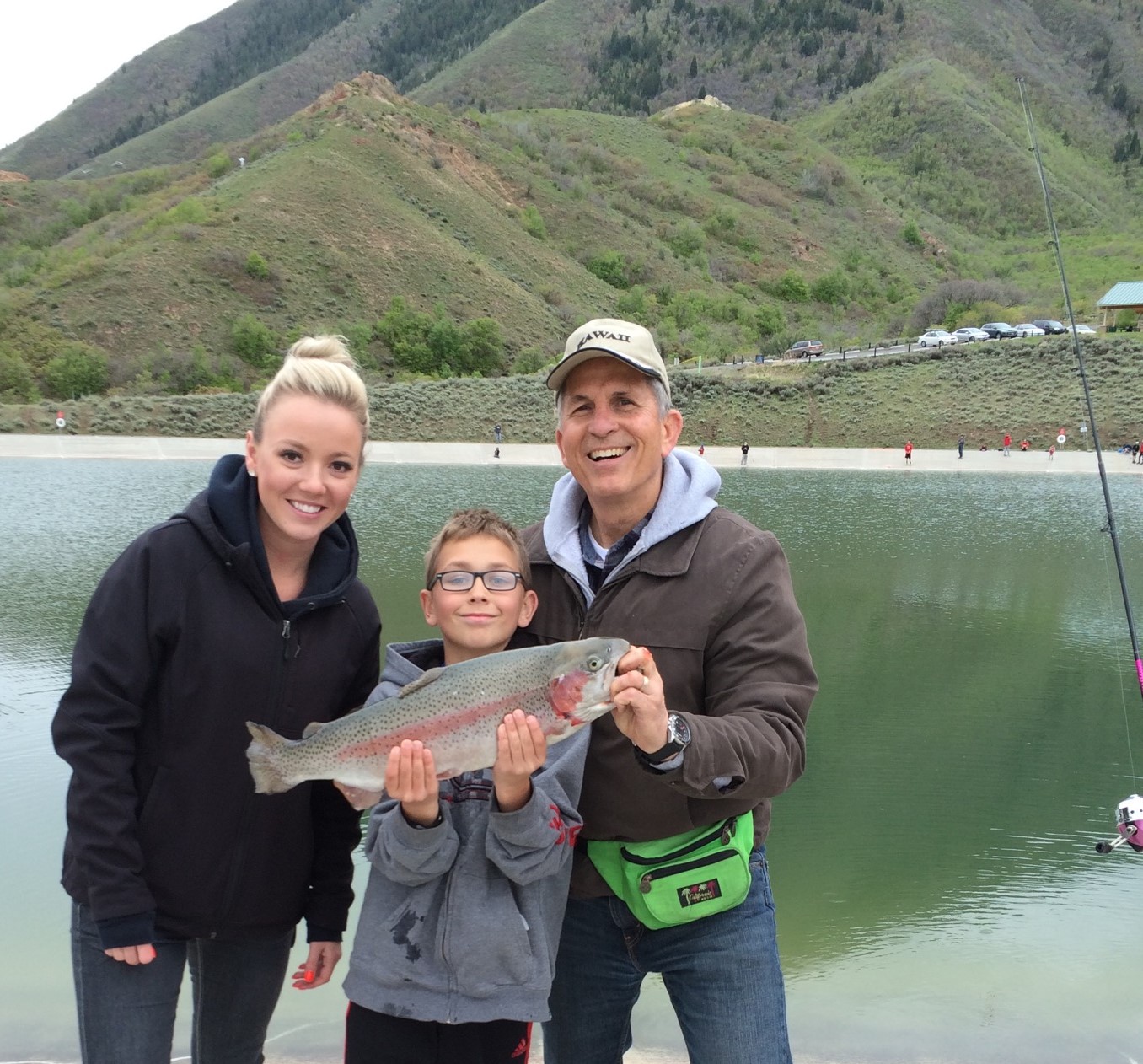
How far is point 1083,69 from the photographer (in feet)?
540

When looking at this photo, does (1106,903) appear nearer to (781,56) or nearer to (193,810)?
(193,810)

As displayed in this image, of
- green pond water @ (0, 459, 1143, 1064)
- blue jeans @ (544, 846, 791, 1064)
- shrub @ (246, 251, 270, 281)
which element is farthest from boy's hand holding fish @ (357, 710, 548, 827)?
shrub @ (246, 251, 270, 281)

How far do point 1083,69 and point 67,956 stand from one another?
647 feet

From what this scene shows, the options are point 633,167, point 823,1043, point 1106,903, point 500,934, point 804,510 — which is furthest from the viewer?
point 633,167

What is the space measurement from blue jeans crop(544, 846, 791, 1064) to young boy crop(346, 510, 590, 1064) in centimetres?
22

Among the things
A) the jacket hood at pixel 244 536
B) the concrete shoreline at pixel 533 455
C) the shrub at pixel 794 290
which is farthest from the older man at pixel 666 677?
the shrub at pixel 794 290

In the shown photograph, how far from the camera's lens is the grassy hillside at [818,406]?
41.6 m

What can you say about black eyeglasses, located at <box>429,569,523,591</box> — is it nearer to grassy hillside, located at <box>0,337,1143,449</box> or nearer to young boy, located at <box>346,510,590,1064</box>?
young boy, located at <box>346,510,590,1064</box>

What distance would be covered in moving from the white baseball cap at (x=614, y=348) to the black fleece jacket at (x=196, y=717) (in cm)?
79

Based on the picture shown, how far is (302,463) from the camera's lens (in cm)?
243

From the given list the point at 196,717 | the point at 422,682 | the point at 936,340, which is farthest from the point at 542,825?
the point at 936,340

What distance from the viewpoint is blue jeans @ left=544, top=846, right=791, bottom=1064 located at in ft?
7.59

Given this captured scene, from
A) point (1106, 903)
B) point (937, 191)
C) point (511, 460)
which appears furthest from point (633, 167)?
point (1106, 903)

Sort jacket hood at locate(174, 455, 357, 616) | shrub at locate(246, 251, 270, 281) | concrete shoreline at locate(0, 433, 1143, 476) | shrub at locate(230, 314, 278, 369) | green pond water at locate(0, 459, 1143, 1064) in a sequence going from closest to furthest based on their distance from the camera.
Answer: jacket hood at locate(174, 455, 357, 616)
green pond water at locate(0, 459, 1143, 1064)
concrete shoreline at locate(0, 433, 1143, 476)
shrub at locate(230, 314, 278, 369)
shrub at locate(246, 251, 270, 281)
